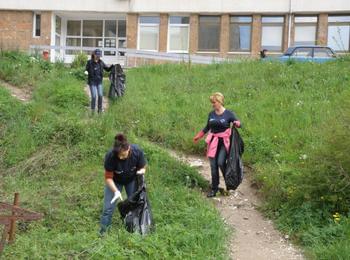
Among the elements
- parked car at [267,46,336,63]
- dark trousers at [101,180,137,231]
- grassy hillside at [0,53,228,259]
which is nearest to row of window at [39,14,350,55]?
parked car at [267,46,336,63]

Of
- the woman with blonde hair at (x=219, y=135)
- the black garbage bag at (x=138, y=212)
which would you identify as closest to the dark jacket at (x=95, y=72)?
the woman with blonde hair at (x=219, y=135)

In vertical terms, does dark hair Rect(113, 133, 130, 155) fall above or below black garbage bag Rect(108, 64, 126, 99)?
below

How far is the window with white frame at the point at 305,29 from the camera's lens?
Answer: 91.9ft

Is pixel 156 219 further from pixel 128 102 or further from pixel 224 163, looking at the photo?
pixel 128 102

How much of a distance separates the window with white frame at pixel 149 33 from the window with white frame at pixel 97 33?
154cm

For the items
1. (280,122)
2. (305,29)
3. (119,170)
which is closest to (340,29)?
(305,29)

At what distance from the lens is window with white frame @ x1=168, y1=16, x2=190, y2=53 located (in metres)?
29.1

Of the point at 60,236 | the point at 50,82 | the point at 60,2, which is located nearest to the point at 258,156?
the point at 60,236

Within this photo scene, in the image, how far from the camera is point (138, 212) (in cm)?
637

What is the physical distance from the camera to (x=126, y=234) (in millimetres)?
6199

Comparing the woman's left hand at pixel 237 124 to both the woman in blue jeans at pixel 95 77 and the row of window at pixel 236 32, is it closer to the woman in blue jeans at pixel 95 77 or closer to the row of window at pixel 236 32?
the woman in blue jeans at pixel 95 77

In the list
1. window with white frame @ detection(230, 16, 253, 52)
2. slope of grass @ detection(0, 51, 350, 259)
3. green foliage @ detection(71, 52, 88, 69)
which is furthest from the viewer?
window with white frame @ detection(230, 16, 253, 52)

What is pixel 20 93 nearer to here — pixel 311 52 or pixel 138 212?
pixel 138 212

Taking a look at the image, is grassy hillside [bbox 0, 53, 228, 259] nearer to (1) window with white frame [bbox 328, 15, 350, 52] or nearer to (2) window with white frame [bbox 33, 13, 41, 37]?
(2) window with white frame [bbox 33, 13, 41, 37]
